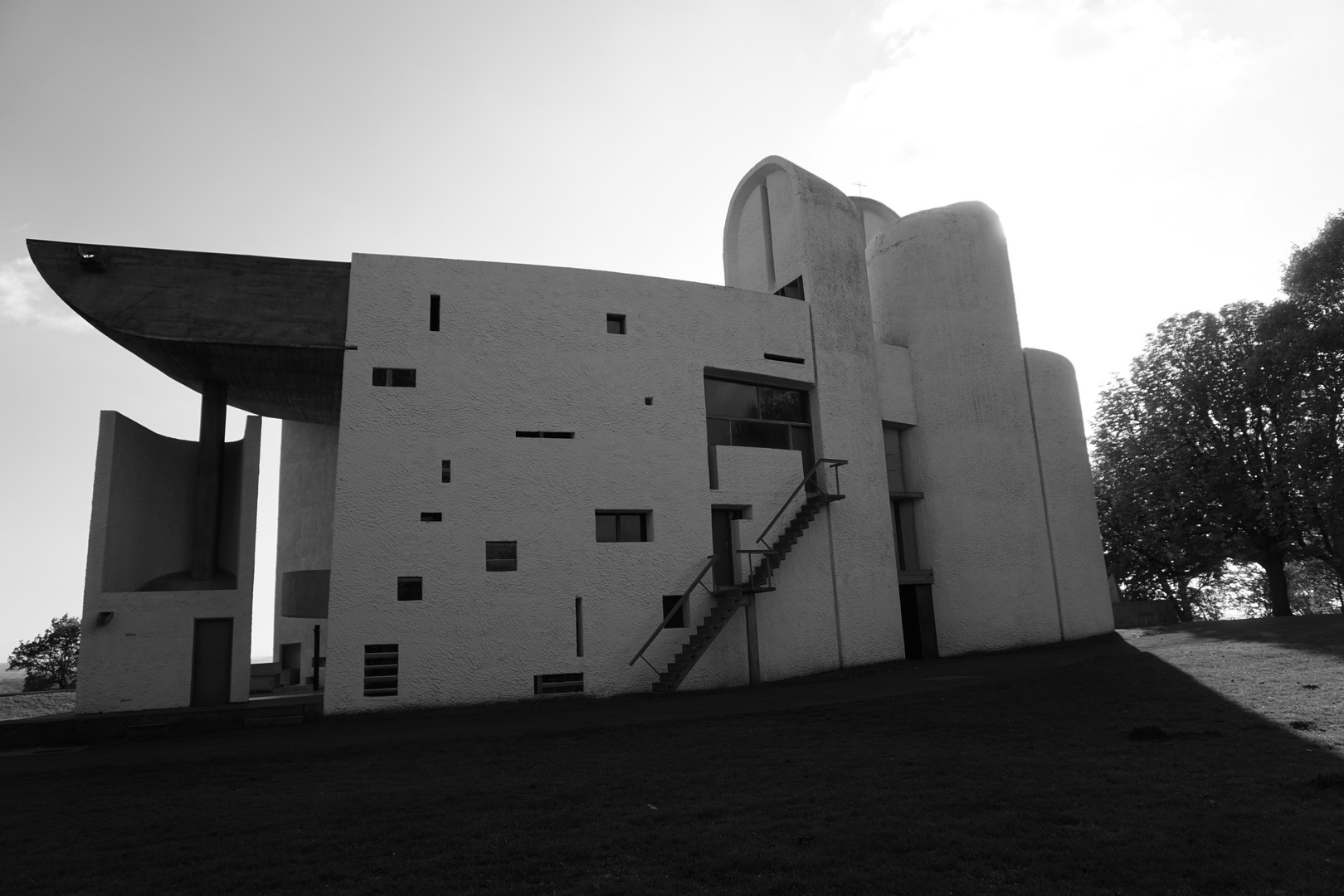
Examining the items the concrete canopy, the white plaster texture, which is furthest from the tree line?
the concrete canopy

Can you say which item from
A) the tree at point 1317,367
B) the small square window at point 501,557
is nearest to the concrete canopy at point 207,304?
the small square window at point 501,557

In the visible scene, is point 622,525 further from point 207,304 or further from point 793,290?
point 207,304

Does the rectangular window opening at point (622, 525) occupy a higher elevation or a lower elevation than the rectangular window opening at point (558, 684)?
higher

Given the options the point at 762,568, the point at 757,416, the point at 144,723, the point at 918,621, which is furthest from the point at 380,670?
the point at 918,621

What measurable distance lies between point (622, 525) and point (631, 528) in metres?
0.20

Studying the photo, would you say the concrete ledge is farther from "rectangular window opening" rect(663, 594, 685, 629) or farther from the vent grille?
"rectangular window opening" rect(663, 594, 685, 629)

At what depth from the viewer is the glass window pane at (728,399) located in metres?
21.5

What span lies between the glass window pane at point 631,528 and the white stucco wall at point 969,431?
8897mm

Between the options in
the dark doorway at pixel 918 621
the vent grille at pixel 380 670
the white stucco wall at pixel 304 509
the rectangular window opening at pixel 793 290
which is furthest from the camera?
the white stucco wall at pixel 304 509

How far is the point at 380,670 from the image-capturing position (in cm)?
1720

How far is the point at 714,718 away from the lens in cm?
1360

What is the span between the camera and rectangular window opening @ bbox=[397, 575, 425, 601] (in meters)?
17.6

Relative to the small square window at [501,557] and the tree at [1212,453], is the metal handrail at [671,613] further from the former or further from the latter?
the tree at [1212,453]

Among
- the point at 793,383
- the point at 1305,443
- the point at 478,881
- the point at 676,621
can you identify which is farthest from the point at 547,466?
the point at 1305,443
